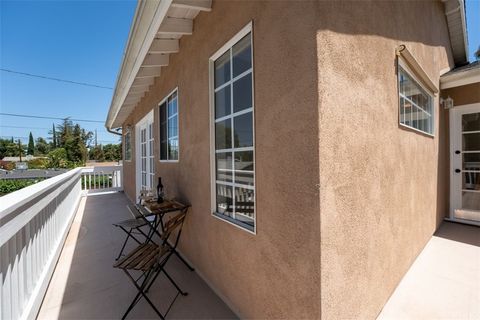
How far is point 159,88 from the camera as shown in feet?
14.9

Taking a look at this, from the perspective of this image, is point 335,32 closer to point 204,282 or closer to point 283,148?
point 283,148

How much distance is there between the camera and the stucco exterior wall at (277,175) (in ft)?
4.56

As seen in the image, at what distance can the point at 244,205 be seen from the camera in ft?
6.95

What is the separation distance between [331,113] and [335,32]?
1.81 feet

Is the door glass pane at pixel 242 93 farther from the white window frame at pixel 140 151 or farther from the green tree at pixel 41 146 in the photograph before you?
the green tree at pixel 41 146

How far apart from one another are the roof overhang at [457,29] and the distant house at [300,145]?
178 cm

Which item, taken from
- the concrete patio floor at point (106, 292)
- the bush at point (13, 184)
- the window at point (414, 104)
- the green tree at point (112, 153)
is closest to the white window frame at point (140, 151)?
the concrete patio floor at point (106, 292)

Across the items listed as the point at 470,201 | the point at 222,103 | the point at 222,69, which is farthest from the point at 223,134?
the point at 470,201

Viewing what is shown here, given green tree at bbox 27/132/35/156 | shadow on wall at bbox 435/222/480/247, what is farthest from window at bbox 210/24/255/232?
green tree at bbox 27/132/35/156

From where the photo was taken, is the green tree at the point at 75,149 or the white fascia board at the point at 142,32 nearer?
the white fascia board at the point at 142,32

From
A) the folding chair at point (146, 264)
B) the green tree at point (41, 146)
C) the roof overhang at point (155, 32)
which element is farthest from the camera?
the green tree at point (41, 146)

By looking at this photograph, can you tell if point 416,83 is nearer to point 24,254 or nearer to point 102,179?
point 24,254

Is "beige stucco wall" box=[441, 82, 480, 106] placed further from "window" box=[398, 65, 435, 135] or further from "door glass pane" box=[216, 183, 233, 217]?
"door glass pane" box=[216, 183, 233, 217]

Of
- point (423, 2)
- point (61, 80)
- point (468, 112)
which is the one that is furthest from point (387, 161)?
point (61, 80)
